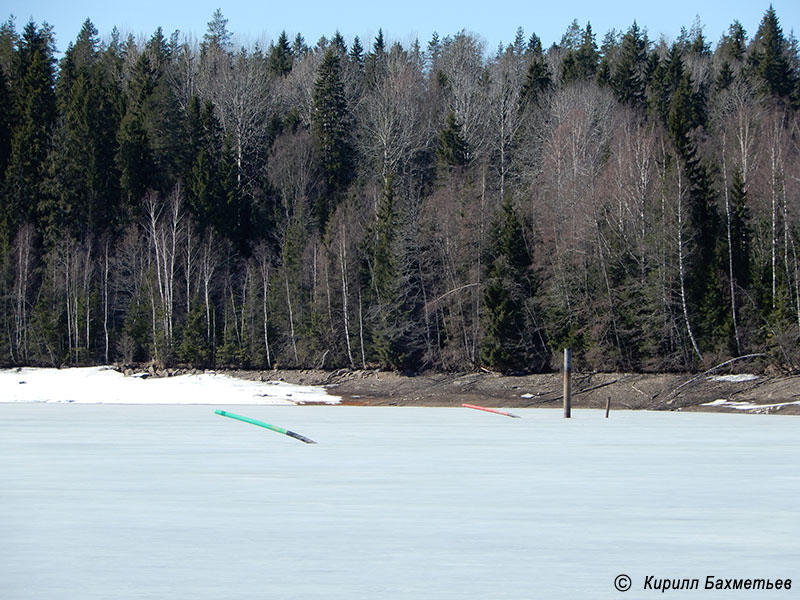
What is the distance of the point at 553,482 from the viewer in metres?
14.1

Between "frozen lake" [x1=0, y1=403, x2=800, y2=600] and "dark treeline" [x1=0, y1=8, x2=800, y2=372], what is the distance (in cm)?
3173

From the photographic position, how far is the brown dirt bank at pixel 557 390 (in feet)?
140

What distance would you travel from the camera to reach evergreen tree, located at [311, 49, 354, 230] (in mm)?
83062

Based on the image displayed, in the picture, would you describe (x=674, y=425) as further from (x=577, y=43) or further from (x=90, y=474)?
(x=577, y=43)

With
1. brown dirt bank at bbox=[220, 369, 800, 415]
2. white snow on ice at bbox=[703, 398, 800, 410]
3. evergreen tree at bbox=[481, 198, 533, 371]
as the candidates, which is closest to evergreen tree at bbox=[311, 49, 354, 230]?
evergreen tree at bbox=[481, 198, 533, 371]

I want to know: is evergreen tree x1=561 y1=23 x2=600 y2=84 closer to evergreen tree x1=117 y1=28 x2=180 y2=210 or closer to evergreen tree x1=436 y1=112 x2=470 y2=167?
evergreen tree x1=436 y1=112 x2=470 y2=167

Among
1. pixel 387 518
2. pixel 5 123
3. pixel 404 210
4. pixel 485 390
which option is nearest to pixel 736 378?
pixel 485 390

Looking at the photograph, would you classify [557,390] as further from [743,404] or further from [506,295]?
[743,404]

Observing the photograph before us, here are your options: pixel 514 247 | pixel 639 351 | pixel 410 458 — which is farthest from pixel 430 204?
pixel 410 458

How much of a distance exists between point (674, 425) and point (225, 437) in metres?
13.7

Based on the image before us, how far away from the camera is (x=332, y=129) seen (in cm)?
8462

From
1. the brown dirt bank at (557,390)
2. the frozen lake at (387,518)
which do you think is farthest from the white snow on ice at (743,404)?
the frozen lake at (387,518)

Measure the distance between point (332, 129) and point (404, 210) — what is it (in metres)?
25.4

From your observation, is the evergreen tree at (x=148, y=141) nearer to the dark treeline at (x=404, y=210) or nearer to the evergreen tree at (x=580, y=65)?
the dark treeline at (x=404, y=210)
